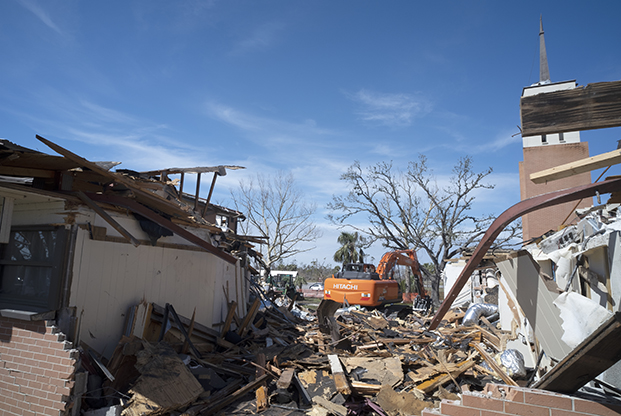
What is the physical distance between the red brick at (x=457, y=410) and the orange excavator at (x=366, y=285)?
32.7 feet

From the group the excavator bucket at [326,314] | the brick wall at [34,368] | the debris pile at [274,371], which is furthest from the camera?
the excavator bucket at [326,314]

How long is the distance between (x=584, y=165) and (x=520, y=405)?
2229 mm

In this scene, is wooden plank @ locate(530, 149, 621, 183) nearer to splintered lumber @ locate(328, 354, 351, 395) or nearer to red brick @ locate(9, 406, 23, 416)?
splintered lumber @ locate(328, 354, 351, 395)

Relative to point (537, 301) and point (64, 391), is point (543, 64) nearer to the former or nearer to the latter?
point (537, 301)

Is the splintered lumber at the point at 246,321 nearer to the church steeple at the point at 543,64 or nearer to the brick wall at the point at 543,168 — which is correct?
the brick wall at the point at 543,168

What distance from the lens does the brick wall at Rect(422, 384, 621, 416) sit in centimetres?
307

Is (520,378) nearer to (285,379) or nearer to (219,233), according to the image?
(285,379)

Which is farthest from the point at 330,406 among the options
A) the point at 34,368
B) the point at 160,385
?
the point at 34,368

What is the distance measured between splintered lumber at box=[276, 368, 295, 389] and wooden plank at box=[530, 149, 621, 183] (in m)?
5.74

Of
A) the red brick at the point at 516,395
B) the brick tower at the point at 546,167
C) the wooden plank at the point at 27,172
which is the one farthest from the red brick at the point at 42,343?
the brick tower at the point at 546,167

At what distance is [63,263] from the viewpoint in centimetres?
591

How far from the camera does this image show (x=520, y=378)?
6.33m

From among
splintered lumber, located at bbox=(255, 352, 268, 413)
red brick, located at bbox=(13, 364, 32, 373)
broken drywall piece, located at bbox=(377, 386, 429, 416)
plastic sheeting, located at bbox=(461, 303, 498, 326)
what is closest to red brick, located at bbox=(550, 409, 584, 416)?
broken drywall piece, located at bbox=(377, 386, 429, 416)

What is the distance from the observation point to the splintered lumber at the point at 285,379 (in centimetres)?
681
